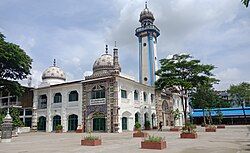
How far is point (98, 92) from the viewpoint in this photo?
3756cm

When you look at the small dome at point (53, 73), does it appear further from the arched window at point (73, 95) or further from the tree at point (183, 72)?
the tree at point (183, 72)

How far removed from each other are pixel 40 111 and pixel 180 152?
115 feet

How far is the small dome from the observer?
48312 millimetres

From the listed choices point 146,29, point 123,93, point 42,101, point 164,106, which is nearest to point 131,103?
point 123,93

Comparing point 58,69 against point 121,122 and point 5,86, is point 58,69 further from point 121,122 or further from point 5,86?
point 121,122

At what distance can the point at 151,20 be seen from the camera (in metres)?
53.5

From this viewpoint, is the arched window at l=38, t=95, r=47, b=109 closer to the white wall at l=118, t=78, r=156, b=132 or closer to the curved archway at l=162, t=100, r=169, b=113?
the white wall at l=118, t=78, r=156, b=132

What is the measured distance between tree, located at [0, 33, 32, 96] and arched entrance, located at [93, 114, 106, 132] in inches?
467

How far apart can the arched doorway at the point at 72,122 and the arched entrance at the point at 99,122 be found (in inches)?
138

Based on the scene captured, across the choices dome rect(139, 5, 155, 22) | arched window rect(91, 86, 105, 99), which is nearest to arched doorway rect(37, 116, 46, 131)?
arched window rect(91, 86, 105, 99)

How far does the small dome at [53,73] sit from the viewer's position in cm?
4831

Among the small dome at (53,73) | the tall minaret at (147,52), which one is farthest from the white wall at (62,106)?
the tall minaret at (147,52)

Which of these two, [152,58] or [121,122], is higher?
[152,58]

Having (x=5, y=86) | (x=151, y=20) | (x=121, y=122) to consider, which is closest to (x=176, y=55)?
(x=121, y=122)
